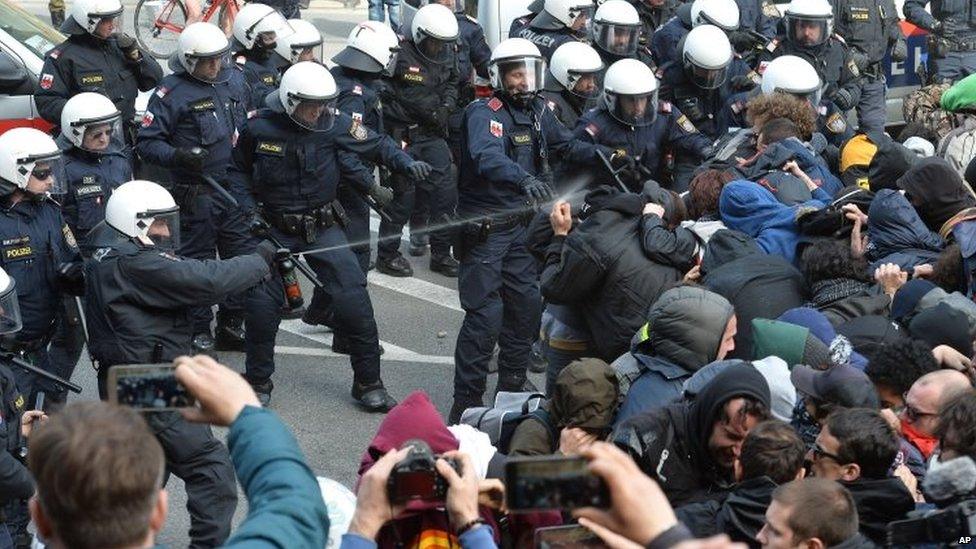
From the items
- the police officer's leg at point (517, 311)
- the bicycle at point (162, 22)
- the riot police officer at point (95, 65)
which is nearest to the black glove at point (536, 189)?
the police officer's leg at point (517, 311)

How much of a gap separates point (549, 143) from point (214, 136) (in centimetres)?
205

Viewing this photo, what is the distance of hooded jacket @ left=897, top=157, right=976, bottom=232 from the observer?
23.3 ft

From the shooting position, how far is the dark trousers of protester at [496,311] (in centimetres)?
880

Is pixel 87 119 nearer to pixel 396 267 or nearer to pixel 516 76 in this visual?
pixel 516 76

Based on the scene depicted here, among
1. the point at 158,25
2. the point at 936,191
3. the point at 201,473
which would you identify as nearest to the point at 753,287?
the point at 936,191

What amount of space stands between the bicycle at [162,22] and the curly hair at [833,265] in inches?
389

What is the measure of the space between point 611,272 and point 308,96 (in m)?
2.56

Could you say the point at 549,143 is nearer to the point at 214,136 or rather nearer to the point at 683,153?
the point at 683,153

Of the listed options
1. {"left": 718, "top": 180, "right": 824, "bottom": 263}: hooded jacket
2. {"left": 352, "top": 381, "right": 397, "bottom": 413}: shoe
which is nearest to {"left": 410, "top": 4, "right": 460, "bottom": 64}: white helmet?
{"left": 352, "top": 381, "right": 397, "bottom": 413}: shoe

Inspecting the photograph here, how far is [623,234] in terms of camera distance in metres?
6.94

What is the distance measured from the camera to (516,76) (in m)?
9.31

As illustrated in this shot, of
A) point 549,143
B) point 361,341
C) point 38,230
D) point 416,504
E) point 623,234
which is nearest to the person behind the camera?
point 416,504

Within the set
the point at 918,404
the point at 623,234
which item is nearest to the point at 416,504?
the point at 918,404

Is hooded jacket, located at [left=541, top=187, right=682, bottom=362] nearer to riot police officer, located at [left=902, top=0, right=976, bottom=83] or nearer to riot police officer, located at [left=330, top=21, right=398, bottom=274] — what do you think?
riot police officer, located at [left=330, top=21, right=398, bottom=274]
